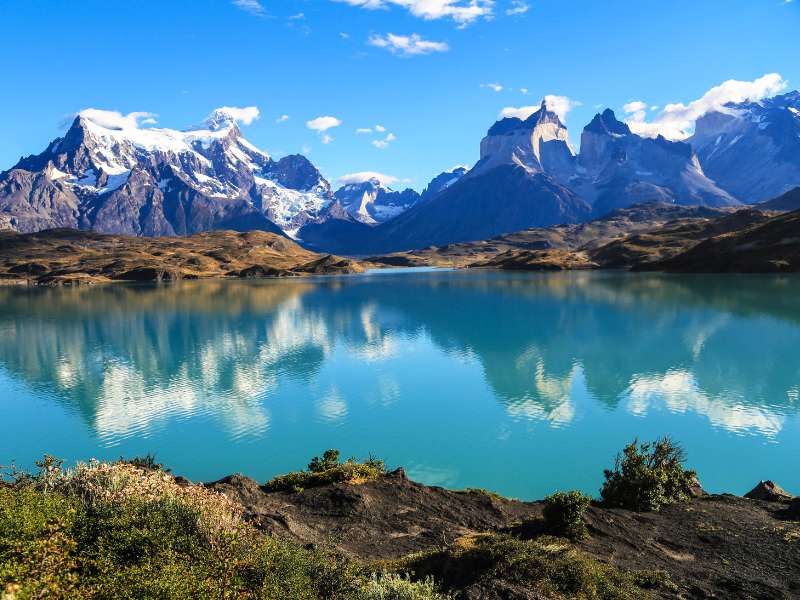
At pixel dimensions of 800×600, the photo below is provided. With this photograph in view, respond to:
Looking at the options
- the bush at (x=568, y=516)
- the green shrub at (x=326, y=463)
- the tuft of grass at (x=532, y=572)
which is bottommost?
the green shrub at (x=326, y=463)

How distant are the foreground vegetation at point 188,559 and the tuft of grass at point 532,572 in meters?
0.03

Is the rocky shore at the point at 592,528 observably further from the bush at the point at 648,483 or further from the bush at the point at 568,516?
the bush at the point at 648,483

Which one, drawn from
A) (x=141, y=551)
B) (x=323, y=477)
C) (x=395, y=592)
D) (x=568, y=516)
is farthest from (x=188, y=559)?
(x=323, y=477)

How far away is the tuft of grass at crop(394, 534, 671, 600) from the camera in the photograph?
44.2 feet

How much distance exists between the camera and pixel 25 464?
35719 millimetres

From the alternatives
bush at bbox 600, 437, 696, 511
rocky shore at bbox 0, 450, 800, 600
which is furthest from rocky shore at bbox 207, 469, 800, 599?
bush at bbox 600, 437, 696, 511

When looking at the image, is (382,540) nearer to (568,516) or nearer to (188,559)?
(568,516)

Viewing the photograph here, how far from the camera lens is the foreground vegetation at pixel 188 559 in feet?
36.6

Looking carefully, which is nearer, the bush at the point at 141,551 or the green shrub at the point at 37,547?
the green shrub at the point at 37,547

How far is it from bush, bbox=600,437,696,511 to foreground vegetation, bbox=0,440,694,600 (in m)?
7.58

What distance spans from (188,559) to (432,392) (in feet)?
134

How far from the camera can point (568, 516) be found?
19.4 meters

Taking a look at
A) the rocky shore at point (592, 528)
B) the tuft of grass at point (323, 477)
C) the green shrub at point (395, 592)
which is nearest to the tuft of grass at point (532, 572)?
the rocky shore at point (592, 528)

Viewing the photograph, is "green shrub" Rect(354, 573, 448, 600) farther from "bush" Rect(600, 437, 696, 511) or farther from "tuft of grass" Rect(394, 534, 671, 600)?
"bush" Rect(600, 437, 696, 511)
